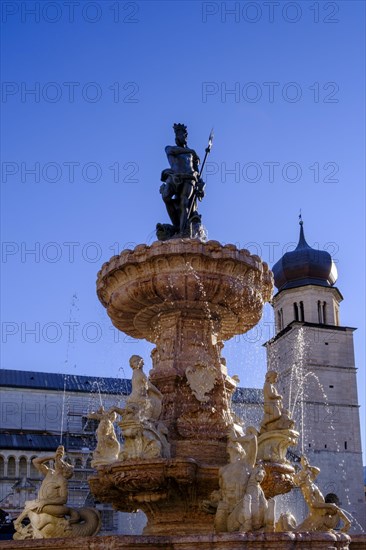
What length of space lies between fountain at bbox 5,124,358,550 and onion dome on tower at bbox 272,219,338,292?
167 ft

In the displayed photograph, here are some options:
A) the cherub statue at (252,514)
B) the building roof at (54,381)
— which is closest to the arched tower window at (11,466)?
the building roof at (54,381)

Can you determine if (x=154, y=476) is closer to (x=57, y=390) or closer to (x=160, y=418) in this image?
(x=160, y=418)

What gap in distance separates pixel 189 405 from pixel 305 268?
53168 millimetres

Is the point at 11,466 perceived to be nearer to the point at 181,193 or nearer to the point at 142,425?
the point at 181,193

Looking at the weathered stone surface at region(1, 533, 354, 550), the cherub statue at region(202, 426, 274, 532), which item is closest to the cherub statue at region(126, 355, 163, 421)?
the cherub statue at region(202, 426, 274, 532)

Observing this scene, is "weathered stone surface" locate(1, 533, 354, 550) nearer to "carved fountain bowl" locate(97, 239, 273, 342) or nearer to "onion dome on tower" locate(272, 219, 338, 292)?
"carved fountain bowl" locate(97, 239, 273, 342)

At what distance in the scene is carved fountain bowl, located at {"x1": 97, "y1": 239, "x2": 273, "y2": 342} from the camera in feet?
33.9

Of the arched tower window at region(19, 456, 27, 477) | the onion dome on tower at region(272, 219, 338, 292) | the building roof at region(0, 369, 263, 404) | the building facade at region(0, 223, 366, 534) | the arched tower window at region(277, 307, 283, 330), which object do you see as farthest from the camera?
the arched tower window at region(277, 307, 283, 330)

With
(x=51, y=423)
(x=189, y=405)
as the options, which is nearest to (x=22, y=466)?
(x=51, y=423)

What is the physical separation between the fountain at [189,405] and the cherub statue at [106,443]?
0.01 meters

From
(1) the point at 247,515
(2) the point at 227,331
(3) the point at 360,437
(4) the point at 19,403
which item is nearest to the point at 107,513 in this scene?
(4) the point at 19,403

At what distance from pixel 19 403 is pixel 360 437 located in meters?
24.8

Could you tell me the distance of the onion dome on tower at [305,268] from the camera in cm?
6219

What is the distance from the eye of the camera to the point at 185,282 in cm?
1042
